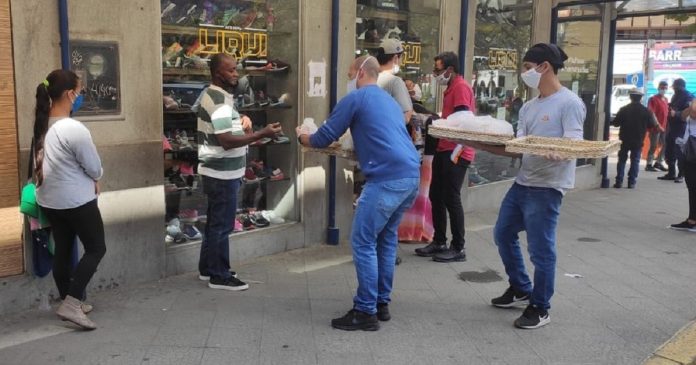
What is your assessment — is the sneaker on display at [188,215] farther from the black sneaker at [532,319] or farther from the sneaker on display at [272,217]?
the black sneaker at [532,319]

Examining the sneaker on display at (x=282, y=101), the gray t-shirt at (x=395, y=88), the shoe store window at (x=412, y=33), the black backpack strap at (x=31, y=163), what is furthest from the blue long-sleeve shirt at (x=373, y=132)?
the shoe store window at (x=412, y=33)

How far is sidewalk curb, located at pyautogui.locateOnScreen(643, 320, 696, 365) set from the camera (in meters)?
3.97

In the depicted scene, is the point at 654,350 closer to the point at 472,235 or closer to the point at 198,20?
the point at 472,235

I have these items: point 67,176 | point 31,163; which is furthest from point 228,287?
point 31,163

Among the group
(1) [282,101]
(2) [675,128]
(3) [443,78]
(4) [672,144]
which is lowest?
(4) [672,144]

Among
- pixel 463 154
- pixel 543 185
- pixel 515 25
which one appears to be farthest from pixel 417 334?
pixel 515 25

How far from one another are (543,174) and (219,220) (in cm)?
234

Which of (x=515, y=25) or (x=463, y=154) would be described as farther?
(x=515, y=25)

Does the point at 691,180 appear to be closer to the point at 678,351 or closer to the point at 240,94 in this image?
the point at 678,351

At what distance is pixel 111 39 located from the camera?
4.57 m

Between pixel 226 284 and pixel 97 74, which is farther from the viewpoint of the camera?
pixel 226 284

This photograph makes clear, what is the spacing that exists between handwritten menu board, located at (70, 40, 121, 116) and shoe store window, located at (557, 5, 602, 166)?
709 cm

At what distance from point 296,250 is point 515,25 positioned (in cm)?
470

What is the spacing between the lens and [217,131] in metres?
4.59
